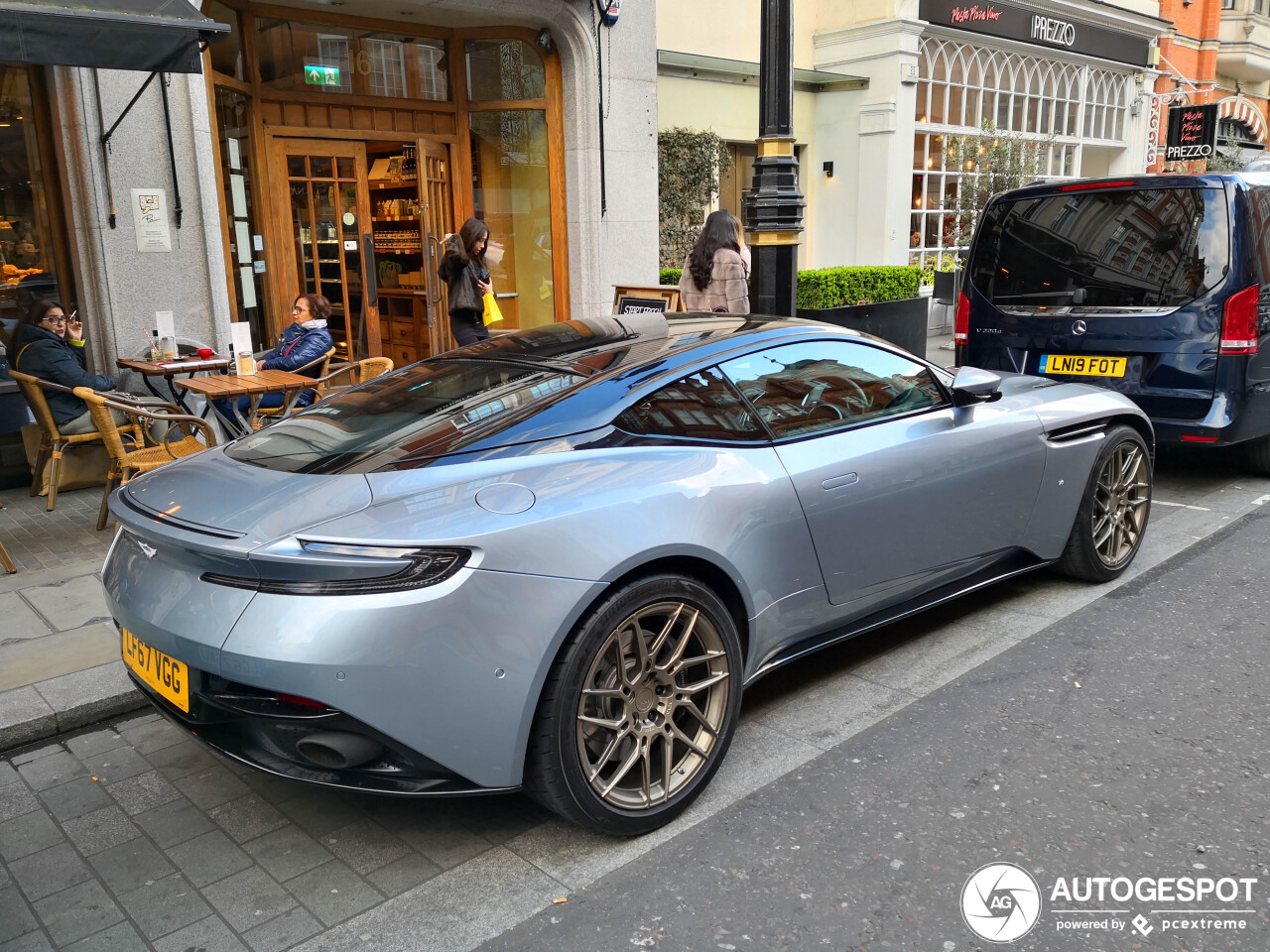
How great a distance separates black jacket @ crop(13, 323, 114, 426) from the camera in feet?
21.9

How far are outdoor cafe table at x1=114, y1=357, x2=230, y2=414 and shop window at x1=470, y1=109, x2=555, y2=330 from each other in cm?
413

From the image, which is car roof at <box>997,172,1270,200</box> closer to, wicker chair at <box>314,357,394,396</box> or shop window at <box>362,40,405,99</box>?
wicker chair at <box>314,357,394,396</box>

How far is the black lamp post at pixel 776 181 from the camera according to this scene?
6.93m

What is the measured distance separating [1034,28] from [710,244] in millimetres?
14011

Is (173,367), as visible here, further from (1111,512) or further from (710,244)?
(1111,512)

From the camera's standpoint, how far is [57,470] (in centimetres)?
683

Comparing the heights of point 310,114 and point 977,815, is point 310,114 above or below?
above

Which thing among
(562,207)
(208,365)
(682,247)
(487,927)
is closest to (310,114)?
(562,207)

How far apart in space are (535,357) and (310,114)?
23.4ft

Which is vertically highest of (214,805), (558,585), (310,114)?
(310,114)

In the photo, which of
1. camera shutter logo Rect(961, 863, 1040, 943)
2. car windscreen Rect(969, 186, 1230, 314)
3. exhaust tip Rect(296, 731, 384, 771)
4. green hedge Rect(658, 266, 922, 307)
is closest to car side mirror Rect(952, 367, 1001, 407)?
camera shutter logo Rect(961, 863, 1040, 943)

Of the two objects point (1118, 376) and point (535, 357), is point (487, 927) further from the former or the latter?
point (1118, 376)

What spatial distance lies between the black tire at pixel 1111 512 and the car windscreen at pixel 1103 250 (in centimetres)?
155

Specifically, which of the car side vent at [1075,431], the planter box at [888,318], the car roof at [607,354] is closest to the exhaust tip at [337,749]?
the car roof at [607,354]
